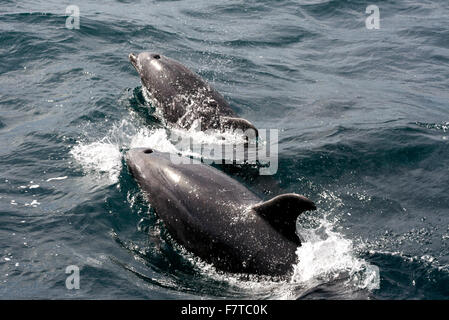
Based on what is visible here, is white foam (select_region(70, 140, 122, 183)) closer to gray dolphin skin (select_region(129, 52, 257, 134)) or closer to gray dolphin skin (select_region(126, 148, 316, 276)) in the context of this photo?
gray dolphin skin (select_region(126, 148, 316, 276))

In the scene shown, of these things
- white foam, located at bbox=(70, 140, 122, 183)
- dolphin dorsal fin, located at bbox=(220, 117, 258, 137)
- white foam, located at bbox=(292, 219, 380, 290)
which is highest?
dolphin dorsal fin, located at bbox=(220, 117, 258, 137)

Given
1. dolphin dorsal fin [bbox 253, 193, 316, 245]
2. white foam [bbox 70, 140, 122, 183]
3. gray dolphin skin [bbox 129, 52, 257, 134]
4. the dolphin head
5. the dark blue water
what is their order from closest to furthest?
dolphin dorsal fin [bbox 253, 193, 316, 245]
the dark blue water
the dolphin head
white foam [bbox 70, 140, 122, 183]
gray dolphin skin [bbox 129, 52, 257, 134]

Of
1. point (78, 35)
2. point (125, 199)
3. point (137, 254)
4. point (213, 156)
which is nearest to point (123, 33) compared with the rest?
point (78, 35)

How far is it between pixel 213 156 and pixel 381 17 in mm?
14461

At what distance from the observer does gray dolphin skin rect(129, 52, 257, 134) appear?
1210cm

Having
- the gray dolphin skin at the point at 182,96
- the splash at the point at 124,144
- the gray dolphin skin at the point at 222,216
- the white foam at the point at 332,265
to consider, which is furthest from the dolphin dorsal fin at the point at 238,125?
the white foam at the point at 332,265

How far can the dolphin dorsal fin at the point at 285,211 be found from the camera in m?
7.64

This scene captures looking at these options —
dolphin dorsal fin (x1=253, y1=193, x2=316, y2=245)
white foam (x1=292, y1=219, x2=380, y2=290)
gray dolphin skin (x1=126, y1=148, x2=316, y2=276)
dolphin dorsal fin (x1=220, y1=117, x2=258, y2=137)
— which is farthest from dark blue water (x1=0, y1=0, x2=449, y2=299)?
dolphin dorsal fin (x1=220, y1=117, x2=258, y2=137)

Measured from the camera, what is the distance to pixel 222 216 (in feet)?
27.6

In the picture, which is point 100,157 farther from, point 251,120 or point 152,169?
point 251,120

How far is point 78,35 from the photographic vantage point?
18.5m

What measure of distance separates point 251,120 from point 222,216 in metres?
5.86

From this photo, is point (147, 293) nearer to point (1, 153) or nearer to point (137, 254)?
point (137, 254)

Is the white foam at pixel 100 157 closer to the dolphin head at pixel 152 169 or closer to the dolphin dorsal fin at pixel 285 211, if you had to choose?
the dolphin head at pixel 152 169
